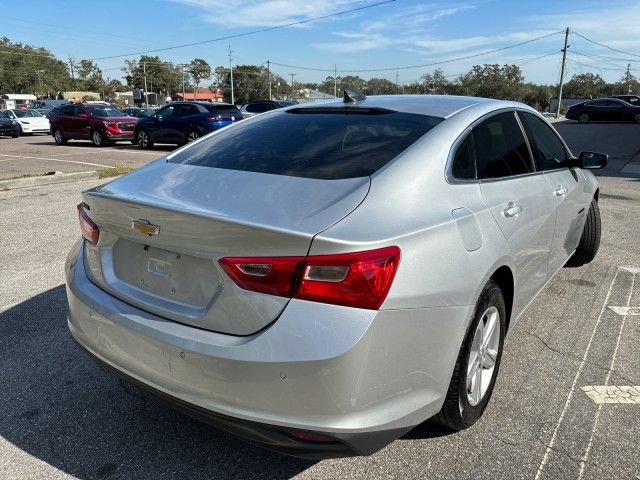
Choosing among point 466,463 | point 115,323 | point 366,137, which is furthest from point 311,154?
point 466,463

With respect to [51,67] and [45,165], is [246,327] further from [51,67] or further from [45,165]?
[51,67]

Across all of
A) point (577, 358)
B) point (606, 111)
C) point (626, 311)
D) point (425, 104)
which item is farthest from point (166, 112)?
point (606, 111)

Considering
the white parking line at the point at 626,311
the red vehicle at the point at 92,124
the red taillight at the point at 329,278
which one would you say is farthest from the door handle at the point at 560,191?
the red vehicle at the point at 92,124

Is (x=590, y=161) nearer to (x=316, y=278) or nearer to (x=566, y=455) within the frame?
(x=566, y=455)

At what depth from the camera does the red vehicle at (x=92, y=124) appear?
2056 centimetres

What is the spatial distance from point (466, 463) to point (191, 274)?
1.49 meters

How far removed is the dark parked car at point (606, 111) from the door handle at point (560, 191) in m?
34.4

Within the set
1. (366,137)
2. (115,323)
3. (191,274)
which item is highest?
(366,137)

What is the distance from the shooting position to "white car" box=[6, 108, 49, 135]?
95.8ft

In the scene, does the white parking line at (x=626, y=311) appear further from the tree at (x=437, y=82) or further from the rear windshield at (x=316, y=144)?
the tree at (x=437, y=82)

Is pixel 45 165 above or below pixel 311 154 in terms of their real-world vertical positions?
below

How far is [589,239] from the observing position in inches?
193

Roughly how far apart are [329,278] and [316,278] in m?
0.04

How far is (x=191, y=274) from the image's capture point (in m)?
2.04
